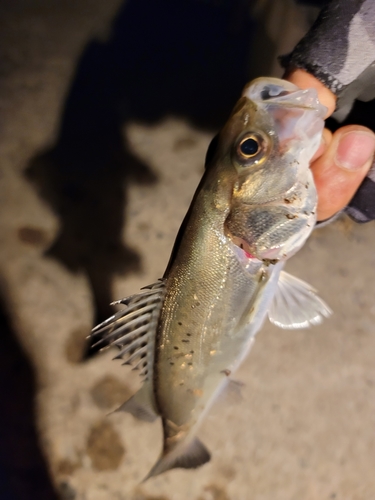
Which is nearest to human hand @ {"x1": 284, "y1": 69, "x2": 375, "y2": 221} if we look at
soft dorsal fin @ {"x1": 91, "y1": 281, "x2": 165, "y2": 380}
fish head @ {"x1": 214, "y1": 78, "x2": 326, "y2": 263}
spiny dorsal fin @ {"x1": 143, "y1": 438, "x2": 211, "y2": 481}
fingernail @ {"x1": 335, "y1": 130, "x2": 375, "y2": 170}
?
fingernail @ {"x1": 335, "y1": 130, "x2": 375, "y2": 170}

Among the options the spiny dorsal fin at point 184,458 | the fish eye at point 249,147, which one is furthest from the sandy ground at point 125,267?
the fish eye at point 249,147

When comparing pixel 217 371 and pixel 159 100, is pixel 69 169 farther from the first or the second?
pixel 217 371

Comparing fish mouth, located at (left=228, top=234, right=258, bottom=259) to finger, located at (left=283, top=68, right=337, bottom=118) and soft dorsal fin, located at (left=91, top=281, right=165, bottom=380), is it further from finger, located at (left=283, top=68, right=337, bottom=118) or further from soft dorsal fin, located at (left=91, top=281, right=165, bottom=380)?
finger, located at (left=283, top=68, right=337, bottom=118)

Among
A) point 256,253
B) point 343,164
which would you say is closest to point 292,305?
point 256,253

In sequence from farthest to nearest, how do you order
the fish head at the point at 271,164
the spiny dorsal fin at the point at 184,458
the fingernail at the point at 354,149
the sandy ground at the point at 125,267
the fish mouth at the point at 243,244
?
the sandy ground at the point at 125,267
the spiny dorsal fin at the point at 184,458
the fingernail at the point at 354,149
the fish mouth at the point at 243,244
the fish head at the point at 271,164

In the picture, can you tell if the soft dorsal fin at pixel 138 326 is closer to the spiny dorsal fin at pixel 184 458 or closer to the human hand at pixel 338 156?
the spiny dorsal fin at pixel 184 458

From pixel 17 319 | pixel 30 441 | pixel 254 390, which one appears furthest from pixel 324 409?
pixel 17 319
